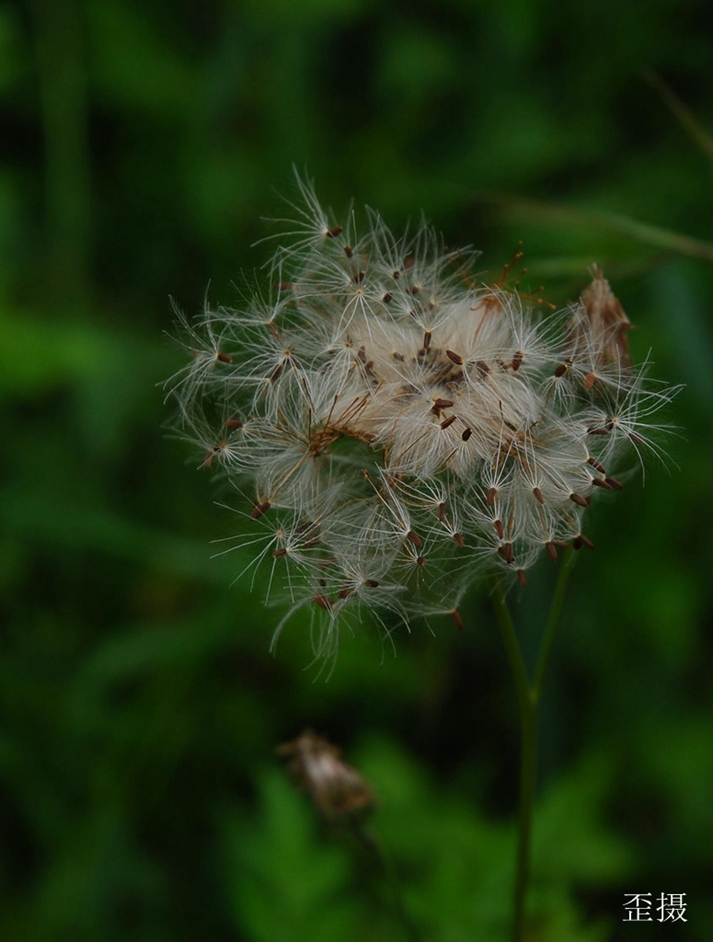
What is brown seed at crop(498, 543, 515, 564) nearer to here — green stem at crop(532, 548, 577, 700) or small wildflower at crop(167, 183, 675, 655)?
small wildflower at crop(167, 183, 675, 655)

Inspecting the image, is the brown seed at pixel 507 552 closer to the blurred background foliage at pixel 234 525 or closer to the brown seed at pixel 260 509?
the brown seed at pixel 260 509

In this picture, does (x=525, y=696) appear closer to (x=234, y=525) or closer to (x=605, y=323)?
(x=605, y=323)

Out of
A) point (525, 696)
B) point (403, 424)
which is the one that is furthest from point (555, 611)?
point (403, 424)

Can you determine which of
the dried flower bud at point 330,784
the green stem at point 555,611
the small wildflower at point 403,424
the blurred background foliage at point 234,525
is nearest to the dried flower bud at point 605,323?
the small wildflower at point 403,424

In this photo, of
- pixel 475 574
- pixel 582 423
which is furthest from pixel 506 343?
pixel 475 574

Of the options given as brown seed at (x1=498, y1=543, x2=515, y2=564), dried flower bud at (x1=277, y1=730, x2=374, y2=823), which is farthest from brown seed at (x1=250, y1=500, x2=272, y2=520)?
dried flower bud at (x1=277, y1=730, x2=374, y2=823)

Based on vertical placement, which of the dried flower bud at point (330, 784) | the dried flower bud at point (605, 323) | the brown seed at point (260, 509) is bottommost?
the dried flower bud at point (330, 784)

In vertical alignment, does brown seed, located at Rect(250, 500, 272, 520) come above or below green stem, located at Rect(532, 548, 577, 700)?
above
